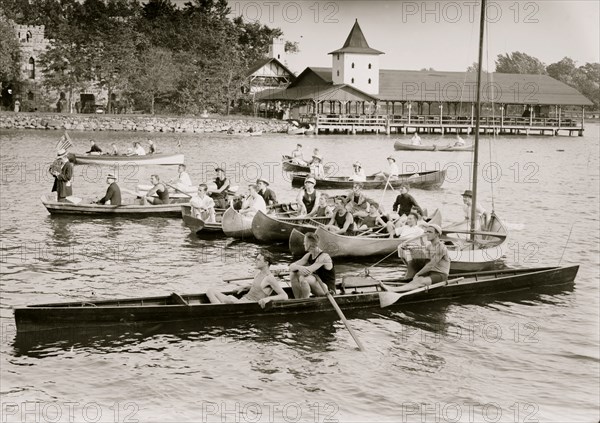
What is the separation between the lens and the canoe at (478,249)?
12.5 m

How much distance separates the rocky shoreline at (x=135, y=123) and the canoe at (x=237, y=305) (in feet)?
125

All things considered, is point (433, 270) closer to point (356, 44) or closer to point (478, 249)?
point (478, 249)

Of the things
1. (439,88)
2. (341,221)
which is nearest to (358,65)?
(439,88)

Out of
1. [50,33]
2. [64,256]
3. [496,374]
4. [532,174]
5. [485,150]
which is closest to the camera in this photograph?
[496,374]

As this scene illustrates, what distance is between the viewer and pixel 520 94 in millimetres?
58594

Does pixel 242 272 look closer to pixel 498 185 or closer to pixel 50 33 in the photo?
pixel 498 185

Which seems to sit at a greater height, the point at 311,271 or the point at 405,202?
the point at 405,202

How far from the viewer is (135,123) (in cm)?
→ 5169

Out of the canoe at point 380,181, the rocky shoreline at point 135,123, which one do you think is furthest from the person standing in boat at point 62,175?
the rocky shoreline at point 135,123

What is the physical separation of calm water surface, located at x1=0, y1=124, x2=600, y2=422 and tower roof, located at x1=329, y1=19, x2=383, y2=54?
37.1 metres

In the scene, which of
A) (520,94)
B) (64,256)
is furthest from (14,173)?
(520,94)

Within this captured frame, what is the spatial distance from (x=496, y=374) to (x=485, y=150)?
3905cm

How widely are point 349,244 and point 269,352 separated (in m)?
4.71

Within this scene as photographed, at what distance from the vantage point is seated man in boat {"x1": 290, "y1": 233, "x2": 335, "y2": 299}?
10055 millimetres
